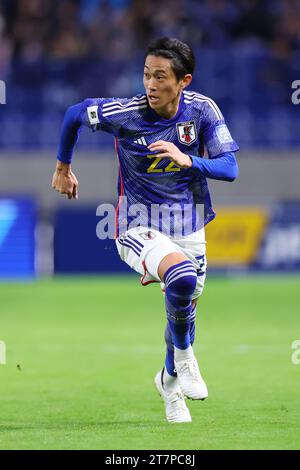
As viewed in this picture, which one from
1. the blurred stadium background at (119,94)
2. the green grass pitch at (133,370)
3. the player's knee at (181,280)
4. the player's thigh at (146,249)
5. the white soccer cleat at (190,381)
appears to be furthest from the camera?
the blurred stadium background at (119,94)

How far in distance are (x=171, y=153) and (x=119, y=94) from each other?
15813 mm

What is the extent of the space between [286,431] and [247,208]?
1374cm

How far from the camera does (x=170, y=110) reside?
648 centimetres

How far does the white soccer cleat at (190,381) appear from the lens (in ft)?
20.2

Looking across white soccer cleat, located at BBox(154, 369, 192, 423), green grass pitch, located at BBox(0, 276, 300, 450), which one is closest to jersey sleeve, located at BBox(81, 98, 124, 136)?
white soccer cleat, located at BBox(154, 369, 192, 423)

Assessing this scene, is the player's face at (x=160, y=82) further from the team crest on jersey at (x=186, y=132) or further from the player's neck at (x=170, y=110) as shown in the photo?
the team crest on jersey at (x=186, y=132)

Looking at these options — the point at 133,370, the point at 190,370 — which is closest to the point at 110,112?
the point at 190,370

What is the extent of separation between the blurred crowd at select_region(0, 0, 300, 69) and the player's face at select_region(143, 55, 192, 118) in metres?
15.5

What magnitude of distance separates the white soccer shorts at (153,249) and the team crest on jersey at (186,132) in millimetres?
532

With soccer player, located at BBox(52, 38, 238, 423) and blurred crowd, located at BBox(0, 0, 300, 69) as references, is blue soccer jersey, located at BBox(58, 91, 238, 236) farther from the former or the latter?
blurred crowd, located at BBox(0, 0, 300, 69)

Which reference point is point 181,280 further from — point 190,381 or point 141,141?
point 141,141

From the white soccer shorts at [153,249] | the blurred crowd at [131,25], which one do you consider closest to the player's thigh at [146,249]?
the white soccer shorts at [153,249]

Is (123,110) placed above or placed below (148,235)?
above

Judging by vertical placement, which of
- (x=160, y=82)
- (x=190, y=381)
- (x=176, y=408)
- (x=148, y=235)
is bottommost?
(x=176, y=408)
